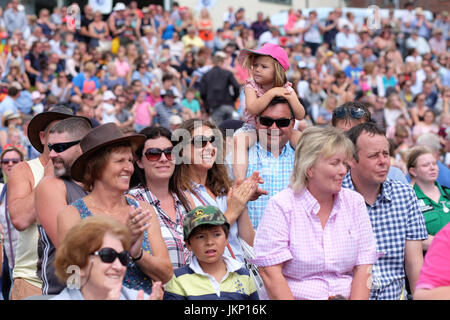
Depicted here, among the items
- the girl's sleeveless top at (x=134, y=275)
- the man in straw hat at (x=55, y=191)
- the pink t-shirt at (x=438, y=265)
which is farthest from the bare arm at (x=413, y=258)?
the man in straw hat at (x=55, y=191)

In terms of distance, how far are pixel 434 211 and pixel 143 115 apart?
858 cm

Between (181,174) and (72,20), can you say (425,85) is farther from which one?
(181,174)

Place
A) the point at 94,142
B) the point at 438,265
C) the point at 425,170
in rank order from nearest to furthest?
the point at 438,265 → the point at 94,142 → the point at 425,170

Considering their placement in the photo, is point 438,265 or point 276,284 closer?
point 438,265

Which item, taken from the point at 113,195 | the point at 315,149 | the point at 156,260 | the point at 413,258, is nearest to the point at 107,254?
the point at 156,260

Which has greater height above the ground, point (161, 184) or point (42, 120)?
point (42, 120)

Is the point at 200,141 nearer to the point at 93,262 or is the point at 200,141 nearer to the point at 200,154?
the point at 200,154

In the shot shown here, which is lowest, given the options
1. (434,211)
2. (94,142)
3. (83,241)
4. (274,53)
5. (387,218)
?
(434,211)

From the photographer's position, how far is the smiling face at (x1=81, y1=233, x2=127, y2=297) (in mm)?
3398

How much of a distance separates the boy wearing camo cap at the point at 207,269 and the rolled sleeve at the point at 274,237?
31 cm

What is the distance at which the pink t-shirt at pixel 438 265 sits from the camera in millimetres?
3143

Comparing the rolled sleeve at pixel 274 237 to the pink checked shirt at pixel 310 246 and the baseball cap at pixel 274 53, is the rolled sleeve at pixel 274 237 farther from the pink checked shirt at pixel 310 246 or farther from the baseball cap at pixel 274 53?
the baseball cap at pixel 274 53

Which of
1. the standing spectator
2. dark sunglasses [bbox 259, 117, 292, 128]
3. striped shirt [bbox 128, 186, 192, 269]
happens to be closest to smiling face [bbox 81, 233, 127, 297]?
striped shirt [bbox 128, 186, 192, 269]

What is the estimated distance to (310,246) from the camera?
3.90m
